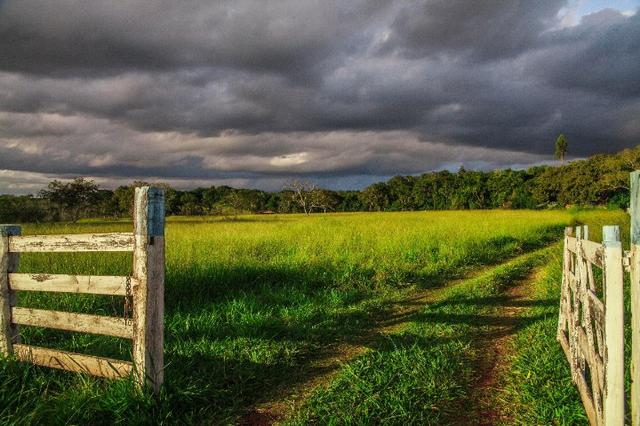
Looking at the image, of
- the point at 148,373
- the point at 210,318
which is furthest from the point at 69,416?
the point at 210,318

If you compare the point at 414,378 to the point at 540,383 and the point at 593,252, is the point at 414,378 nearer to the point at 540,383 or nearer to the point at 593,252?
the point at 540,383

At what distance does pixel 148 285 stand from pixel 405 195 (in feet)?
338

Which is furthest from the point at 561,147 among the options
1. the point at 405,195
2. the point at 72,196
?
the point at 72,196

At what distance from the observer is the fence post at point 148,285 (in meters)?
4.23

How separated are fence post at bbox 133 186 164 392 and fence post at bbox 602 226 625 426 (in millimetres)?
4029

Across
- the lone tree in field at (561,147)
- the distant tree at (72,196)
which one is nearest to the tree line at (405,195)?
the distant tree at (72,196)

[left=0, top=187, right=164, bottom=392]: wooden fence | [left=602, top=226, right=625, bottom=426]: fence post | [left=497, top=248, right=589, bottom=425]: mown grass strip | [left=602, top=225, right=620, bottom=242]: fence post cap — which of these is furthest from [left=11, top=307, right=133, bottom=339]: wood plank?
[left=602, top=225, right=620, bottom=242]: fence post cap

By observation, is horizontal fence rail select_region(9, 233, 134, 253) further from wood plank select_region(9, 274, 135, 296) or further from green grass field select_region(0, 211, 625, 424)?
green grass field select_region(0, 211, 625, 424)

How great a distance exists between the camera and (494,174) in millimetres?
90500

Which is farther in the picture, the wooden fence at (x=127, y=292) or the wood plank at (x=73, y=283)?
the wood plank at (x=73, y=283)

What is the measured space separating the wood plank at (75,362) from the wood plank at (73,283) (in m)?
0.75

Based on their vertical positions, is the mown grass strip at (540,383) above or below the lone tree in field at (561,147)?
below

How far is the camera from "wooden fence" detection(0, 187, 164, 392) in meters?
4.25

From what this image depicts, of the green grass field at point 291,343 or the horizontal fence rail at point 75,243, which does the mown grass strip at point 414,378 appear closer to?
the green grass field at point 291,343
